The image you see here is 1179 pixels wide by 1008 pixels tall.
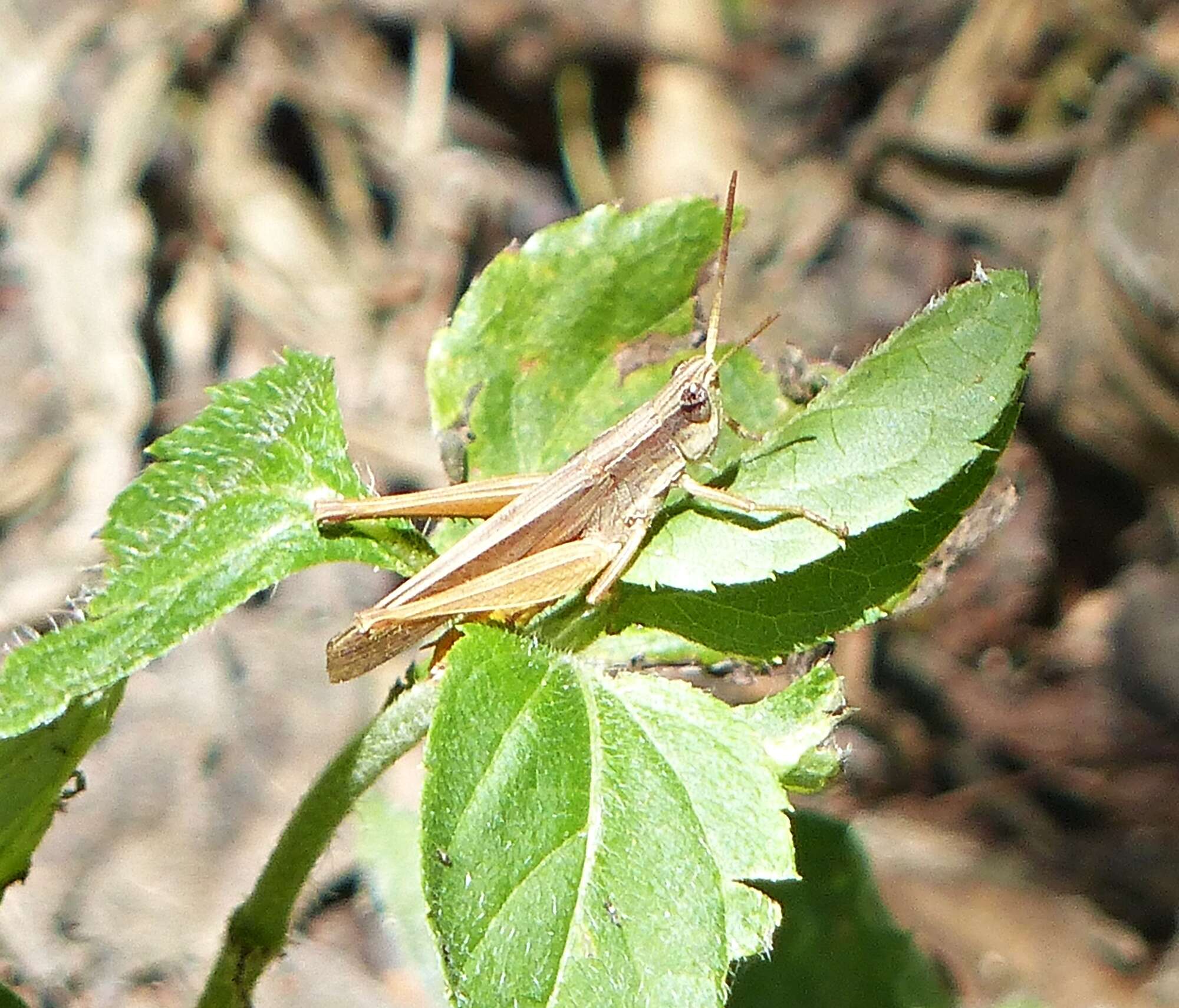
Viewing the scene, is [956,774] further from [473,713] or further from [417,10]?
[417,10]

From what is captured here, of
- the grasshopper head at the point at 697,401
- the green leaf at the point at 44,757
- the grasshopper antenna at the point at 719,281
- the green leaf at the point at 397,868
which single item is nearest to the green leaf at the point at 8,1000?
the green leaf at the point at 44,757

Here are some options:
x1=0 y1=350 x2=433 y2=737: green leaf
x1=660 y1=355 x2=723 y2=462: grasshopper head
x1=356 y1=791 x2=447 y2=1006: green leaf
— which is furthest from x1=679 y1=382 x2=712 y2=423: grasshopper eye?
x1=356 y1=791 x2=447 y2=1006: green leaf

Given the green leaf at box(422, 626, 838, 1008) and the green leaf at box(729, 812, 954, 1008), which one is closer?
the green leaf at box(422, 626, 838, 1008)

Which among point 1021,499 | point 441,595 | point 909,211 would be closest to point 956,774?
point 1021,499

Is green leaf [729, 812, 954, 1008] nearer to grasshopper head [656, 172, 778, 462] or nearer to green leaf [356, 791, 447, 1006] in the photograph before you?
green leaf [356, 791, 447, 1006]

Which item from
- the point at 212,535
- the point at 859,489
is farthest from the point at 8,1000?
the point at 859,489

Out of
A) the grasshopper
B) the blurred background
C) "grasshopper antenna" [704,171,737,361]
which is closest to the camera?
the grasshopper
